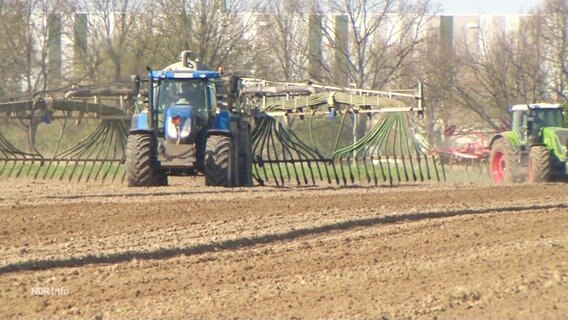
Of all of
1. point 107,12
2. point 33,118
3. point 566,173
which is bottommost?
point 566,173

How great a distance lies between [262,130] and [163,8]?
29.3ft

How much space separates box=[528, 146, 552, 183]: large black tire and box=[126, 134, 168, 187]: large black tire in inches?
330

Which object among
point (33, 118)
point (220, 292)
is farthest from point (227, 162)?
point (220, 292)

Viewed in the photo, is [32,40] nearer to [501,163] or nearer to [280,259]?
[501,163]

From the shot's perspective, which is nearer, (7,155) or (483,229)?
(483,229)

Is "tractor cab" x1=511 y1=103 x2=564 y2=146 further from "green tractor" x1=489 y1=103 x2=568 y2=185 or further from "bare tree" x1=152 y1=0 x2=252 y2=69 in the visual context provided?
"bare tree" x1=152 y1=0 x2=252 y2=69

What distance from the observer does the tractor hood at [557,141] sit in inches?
834

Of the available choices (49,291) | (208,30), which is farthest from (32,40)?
(49,291)

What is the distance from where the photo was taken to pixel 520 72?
120 feet

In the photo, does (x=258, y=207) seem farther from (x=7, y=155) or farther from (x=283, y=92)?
(x=7, y=155)

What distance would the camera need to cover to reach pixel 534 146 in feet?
70.5

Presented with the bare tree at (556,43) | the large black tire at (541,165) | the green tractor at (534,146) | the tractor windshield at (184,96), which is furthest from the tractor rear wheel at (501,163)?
the bare tree at (556,43)

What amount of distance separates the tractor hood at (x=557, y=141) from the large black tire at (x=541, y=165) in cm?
29

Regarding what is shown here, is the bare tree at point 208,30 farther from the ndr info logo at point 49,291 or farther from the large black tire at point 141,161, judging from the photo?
the ndr info logo at point 49,291
